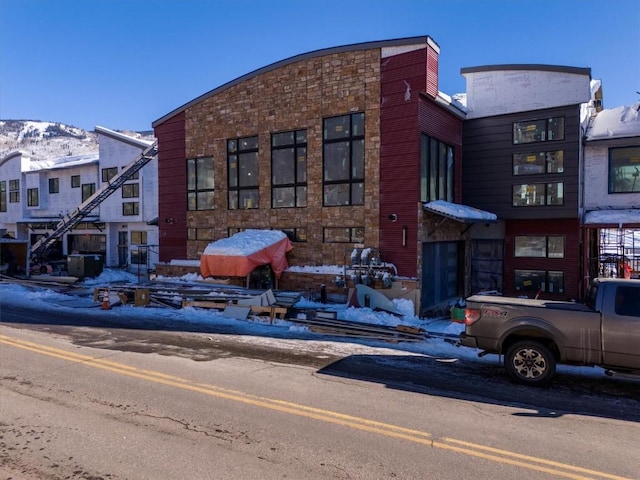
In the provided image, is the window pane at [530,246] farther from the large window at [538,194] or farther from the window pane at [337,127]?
the window pane at [337,127]

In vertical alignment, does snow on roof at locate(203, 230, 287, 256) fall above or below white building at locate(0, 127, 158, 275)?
below

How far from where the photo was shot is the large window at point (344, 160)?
17.0 meters

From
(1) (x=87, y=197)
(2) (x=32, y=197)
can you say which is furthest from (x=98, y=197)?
(2) (x=32, y=197)

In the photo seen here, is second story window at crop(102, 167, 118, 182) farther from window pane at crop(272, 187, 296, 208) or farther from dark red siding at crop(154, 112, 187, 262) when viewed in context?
window pane at crop(272, 187, 296, 208)

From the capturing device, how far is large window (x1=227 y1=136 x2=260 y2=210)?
1983cm

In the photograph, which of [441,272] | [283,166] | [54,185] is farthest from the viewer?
[54,185]

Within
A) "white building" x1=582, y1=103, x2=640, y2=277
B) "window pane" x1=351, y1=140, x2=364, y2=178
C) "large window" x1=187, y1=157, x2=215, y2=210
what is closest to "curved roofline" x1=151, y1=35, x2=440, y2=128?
"large window" x1=187, y1=157, x2=215, y2=210

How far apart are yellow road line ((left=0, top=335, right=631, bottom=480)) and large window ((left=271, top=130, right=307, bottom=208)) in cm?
1090

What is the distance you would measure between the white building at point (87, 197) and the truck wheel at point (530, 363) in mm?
23937

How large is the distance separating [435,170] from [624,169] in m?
7.68

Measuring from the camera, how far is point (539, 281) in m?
18.8

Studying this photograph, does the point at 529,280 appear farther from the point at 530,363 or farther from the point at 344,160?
the point at 530,363

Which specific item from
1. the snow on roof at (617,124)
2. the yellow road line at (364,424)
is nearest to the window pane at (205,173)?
the yellow road line at (364,424)

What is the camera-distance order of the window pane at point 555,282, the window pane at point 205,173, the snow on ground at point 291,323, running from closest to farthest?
the snow on ground at point 291,323 < the window pane at point 555,282 < the window pane at point 205,173
